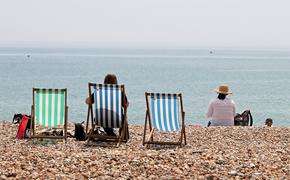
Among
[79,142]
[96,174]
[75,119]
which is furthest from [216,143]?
[75,119]

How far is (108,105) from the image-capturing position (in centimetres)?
924

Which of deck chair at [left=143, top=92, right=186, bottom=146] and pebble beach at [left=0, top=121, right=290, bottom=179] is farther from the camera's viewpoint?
deck chair at [left=143, top=92, right=186, bottom=146]

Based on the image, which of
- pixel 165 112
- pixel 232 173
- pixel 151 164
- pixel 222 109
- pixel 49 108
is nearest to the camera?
pixel 232 173

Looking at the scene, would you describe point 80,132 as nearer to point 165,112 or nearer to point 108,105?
point 108,105

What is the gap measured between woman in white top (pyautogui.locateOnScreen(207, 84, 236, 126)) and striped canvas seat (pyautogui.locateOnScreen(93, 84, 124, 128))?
2825 mm

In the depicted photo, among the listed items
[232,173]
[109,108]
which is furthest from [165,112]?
[232,173]

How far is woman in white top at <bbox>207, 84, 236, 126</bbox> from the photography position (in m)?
11.6

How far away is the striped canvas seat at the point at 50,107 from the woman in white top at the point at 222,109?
10.3ft

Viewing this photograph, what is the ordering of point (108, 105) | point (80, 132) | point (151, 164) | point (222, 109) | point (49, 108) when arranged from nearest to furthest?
1. point (151, 164)
2. point (108, 105)
3. point (49, 108)
4. point (80, 132)
5. point (222, 109)

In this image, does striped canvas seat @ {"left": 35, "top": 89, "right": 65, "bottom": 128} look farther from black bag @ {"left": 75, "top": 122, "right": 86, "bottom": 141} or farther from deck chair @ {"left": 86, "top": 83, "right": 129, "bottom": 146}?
deck chair @ {"left": 86, "top": 83, "right": 129, "bottom": 146}

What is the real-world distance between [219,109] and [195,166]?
5.20m

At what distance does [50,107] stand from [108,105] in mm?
935

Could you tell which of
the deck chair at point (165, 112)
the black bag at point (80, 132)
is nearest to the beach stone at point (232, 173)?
the deck chair at point (165, 112)

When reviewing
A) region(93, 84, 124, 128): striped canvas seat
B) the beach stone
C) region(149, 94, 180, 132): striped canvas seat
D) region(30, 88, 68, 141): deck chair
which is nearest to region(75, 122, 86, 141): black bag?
region(30, 88, 68, 141): deck chair
